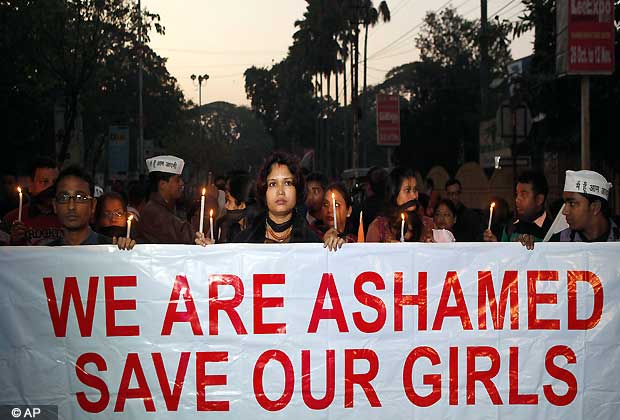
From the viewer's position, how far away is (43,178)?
6711 mm

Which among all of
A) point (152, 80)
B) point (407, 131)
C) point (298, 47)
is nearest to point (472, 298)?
Result: point (407, 131)

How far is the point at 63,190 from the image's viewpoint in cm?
498

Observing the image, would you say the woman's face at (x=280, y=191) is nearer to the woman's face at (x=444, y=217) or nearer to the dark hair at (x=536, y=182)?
the dark hair at (x=536, y=182)

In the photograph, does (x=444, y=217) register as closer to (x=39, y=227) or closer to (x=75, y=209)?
(x=39, y=227)

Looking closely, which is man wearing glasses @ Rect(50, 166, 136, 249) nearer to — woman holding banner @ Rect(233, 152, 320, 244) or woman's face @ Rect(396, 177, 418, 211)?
woman holding banner @ Rect(233, 152, 320, 244)

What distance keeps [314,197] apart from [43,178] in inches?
90.0

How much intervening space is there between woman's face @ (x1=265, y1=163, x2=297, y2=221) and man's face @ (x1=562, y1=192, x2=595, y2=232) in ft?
5.32

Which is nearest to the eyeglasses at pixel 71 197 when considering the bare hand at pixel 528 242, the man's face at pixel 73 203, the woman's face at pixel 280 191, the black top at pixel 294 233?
the man's face at pixel 73 203

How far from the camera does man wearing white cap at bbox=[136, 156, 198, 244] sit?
651 centimetres

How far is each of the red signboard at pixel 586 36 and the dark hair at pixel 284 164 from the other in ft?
24.8

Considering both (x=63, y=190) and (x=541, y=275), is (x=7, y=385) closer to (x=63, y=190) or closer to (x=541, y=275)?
(x=63, y=190)

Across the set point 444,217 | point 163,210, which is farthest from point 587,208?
point 444,217

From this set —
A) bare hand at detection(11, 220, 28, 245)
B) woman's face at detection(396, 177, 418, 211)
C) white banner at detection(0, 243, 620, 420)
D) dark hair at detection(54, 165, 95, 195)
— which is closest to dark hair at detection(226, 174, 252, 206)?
woman's face at detection(396, 177, 418, 211)

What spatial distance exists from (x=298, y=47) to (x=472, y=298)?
7523cm
